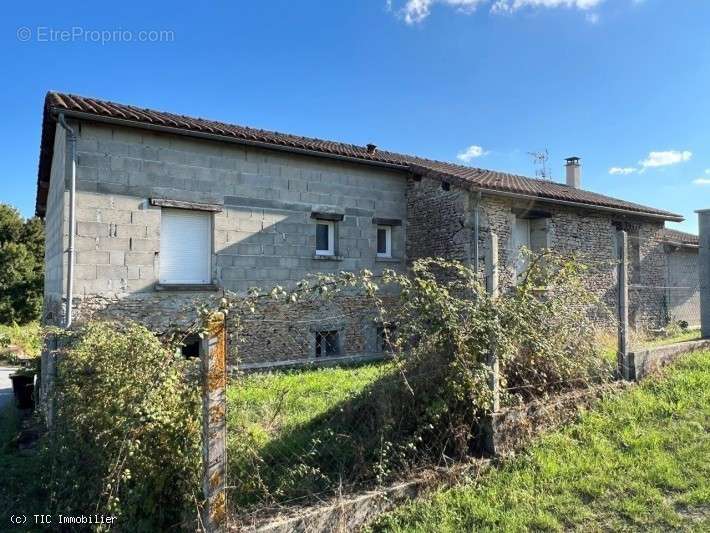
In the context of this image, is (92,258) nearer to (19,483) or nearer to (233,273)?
(233,273)

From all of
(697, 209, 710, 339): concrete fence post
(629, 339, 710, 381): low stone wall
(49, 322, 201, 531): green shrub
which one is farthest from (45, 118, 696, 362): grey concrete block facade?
(49, 322, 201, 531): green shrub

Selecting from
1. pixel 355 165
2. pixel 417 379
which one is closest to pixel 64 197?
pixel 355 165

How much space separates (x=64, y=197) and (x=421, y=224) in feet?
24.8

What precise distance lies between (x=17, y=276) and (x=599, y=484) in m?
27.8

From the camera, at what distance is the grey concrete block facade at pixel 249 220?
8031 millimetres

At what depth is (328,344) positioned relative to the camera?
10.6 m

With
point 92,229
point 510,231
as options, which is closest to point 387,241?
point 510,231

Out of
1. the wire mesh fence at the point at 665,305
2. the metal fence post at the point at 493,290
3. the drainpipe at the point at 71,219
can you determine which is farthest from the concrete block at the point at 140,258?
the wire mesh fence at the point at 665,305

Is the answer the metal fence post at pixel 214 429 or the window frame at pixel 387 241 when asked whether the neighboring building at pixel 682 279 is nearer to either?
the window frame at pixel 387 241

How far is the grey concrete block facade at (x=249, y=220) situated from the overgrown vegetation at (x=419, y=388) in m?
3.20

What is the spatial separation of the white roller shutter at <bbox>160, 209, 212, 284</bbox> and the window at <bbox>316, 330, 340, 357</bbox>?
2.90 metres

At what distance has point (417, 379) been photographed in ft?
13.3

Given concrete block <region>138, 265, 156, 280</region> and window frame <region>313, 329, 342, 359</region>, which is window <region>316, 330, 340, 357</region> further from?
concrete block <region>138, 265, 156, 280</region>

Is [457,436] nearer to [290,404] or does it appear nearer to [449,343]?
[449,343]
